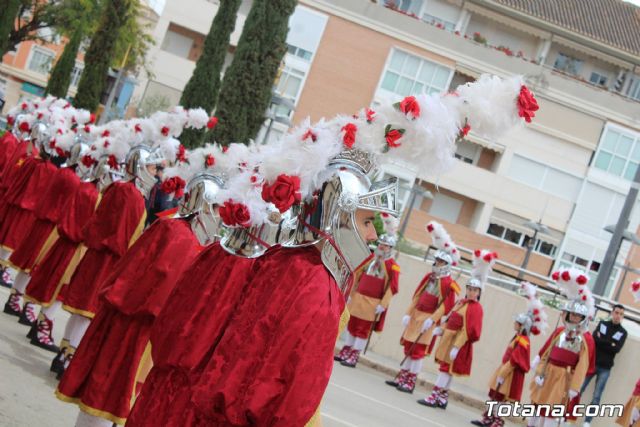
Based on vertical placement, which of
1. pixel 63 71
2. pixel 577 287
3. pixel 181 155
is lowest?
pixel 181 155

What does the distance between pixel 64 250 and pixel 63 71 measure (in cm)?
3018

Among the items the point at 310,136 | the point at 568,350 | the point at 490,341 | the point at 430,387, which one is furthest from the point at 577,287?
the point at 310,136

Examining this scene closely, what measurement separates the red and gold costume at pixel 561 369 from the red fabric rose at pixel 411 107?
10534 millimetres

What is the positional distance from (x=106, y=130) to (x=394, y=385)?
26.3ft

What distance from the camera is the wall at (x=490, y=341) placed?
16672 mm

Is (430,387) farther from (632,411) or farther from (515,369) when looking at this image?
(632,411)

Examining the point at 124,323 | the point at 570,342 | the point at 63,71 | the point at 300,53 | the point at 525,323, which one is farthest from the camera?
the point at 300,53

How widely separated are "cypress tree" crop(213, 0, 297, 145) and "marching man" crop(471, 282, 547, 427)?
8.77 metres

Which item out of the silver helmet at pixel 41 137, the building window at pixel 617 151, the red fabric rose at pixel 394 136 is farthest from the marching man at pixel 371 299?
the building window at pixel 617 151

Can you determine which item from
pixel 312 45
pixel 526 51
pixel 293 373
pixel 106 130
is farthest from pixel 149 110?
pixel 293 373

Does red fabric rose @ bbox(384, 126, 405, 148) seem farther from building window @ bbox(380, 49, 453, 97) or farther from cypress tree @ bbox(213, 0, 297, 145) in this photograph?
building window @ bbox(380, 49, 453, 97)

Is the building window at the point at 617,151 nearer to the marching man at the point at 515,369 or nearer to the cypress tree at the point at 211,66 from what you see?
the cypress tree at the point at 211,66

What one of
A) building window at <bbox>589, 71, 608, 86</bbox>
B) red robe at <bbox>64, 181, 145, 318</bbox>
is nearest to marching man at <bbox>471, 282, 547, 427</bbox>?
red robe at <bbox>64, 181, 145, 318</bbox>

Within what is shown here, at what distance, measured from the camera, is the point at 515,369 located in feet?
51.2
